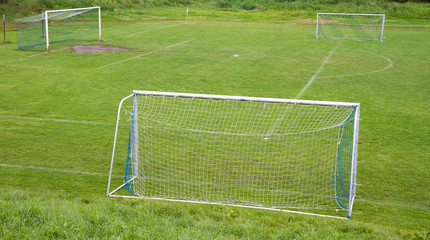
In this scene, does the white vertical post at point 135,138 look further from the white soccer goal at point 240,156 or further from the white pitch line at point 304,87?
the white pitch line at point 304,87

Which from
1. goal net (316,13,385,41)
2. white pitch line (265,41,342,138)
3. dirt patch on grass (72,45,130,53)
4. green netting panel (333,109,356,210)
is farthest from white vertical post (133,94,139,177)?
goal net (316,13,385,41)

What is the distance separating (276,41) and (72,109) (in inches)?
595

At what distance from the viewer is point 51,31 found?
26.5m

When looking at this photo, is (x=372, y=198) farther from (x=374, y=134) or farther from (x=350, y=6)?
(x=350, y=6)

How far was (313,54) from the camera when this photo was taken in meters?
21.2

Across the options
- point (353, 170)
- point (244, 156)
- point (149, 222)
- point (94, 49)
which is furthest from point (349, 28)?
point (149, 222)

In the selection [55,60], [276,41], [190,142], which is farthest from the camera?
[276,41]

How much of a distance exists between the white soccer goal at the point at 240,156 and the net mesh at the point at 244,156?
0.02 m

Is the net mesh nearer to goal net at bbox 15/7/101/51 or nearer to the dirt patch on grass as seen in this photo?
the dirt patch on grass

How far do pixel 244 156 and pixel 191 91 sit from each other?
5.56m

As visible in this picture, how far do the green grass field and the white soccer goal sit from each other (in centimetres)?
47

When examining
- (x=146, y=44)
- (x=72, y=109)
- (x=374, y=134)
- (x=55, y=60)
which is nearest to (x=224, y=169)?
(x=374, y=134)

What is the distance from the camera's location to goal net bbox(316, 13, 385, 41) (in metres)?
27.3

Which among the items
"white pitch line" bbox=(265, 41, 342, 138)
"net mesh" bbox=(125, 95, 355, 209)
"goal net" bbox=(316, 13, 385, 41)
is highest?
"goal net" bbox=(316, 13, 385, 41)
